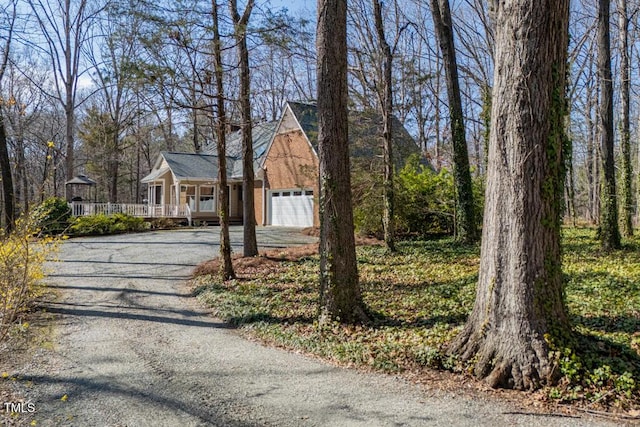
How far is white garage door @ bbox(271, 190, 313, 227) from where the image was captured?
2047 cm

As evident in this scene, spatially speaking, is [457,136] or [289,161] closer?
[457,136]

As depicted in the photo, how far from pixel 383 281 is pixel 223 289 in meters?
3.27

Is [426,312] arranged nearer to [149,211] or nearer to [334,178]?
[334,178]

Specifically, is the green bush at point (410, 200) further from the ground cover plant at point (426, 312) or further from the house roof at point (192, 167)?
the house roof at point (192, 167)

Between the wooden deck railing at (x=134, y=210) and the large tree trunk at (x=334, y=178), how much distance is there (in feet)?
63.6

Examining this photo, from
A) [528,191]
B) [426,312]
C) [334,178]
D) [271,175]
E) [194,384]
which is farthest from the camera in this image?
[271,175]

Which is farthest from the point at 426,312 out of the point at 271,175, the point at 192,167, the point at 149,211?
the point at 192,167

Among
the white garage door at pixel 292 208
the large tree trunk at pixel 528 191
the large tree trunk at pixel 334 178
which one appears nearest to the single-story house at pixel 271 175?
the white garage door at pixel 292 208

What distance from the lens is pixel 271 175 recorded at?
22859mm

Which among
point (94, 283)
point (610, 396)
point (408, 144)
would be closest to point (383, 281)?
point (610, 396)

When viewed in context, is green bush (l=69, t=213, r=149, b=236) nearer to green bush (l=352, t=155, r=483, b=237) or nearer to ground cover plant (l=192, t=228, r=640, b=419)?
ground cover plant (l=192, t=228, r=640, b=419)

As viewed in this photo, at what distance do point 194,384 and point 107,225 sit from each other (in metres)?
16.5

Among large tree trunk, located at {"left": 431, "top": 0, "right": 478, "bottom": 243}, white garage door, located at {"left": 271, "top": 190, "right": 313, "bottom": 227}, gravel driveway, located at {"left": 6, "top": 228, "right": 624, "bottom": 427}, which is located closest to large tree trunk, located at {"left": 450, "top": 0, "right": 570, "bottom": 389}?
gravel driveway, located at {"left": 6, "top": 228, "right": 624, "bottom": 427}

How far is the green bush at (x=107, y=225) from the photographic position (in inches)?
698
